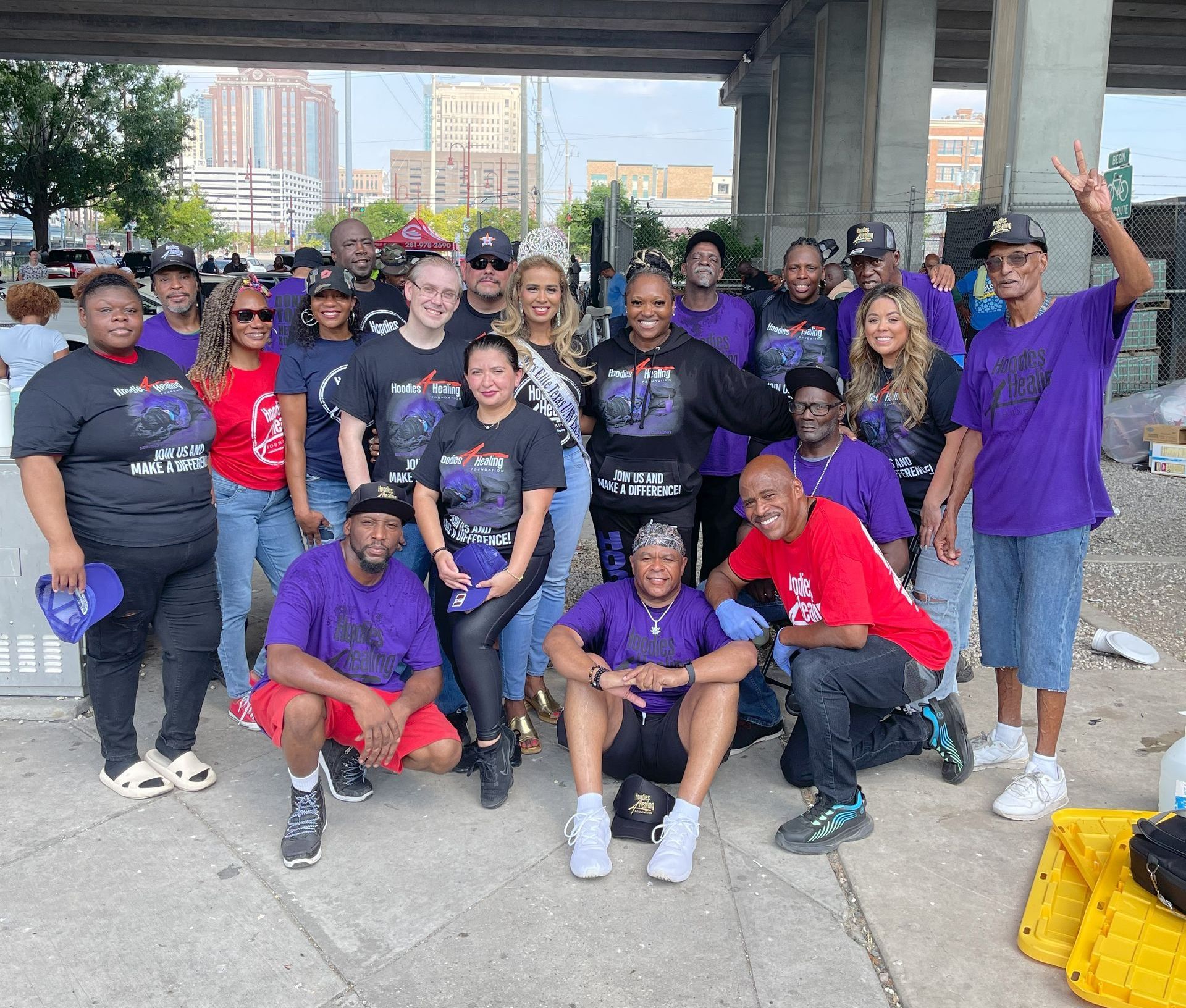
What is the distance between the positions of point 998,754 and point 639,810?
1.53 m

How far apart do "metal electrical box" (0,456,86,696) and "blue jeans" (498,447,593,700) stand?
2.00 meters

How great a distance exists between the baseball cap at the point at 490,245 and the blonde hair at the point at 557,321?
9.1 inches

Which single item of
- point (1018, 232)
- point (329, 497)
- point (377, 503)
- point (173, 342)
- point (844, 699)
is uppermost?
point (1018, 232)

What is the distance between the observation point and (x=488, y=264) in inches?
183

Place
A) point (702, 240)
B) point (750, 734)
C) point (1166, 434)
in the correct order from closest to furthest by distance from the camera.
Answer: point (750, 734)
point (702, 240)
point (1166, 434)

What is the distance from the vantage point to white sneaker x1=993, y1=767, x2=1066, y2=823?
3.76 metres

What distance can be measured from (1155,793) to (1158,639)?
1.98 m

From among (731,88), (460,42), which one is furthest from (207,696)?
(731,88)

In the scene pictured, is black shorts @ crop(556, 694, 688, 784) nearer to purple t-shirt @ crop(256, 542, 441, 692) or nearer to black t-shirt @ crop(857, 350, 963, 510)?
purple t-shirt @ crop(256, 542, 441, 692)

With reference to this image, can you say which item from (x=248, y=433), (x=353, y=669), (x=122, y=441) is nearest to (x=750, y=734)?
(x=353, y=669)

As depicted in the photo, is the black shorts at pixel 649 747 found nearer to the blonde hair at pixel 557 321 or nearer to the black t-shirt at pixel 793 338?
the blonde hair at pixel 557 321

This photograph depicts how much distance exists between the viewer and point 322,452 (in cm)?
462

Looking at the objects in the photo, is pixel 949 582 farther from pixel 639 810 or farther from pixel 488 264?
pixel 488 264

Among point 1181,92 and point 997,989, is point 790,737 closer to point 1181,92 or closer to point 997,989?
point 997,989
